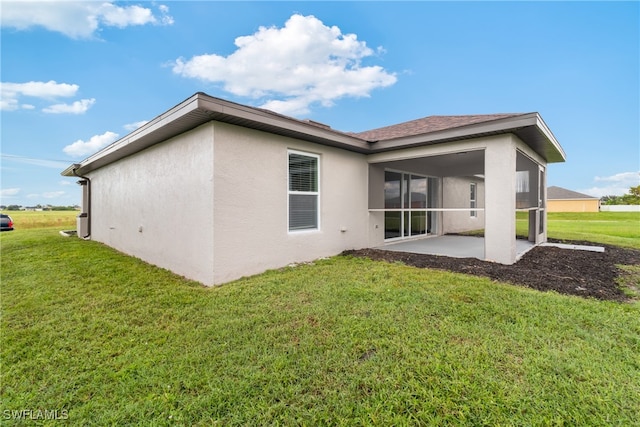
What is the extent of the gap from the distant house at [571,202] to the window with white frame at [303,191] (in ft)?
153

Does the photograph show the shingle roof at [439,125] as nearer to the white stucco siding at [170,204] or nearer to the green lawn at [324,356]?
the green lawn at [324,356]

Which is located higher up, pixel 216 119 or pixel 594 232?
pixel 216 119

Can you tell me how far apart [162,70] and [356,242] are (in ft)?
33.1

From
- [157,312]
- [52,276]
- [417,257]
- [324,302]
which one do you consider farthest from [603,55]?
[52,276]

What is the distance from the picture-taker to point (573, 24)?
9.16m

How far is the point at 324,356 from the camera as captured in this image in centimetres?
258

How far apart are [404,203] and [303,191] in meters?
5.17

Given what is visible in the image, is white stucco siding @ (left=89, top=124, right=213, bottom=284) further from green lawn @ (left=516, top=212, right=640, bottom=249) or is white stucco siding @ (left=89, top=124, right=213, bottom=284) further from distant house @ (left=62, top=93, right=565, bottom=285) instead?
green lawn @ (left=516, top=212, right=640, bottom=249)

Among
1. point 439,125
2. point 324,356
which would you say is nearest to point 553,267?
point 439,125

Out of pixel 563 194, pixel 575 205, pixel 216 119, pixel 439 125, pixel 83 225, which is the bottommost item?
pixel 83 225

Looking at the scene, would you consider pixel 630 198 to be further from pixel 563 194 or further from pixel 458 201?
pixel 458 201

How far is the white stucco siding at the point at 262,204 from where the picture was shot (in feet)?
16.5

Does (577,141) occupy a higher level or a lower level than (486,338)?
higher

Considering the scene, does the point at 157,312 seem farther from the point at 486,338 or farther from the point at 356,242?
the point at 356,242
